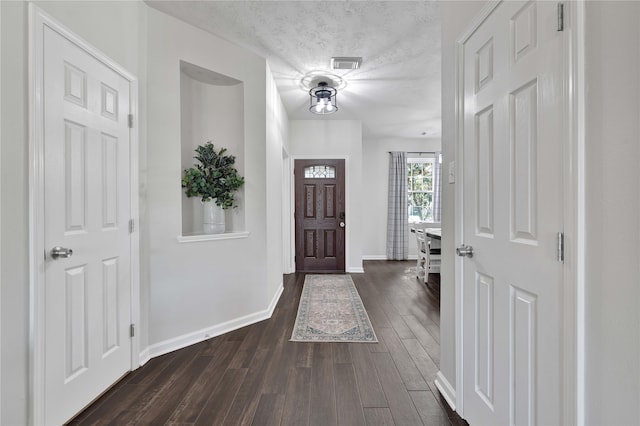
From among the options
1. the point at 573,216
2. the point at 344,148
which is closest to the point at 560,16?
the point at 573,216

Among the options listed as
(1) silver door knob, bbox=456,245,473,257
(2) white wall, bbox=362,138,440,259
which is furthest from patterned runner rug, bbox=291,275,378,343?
(2) white wall, bbox=362,138,440,259

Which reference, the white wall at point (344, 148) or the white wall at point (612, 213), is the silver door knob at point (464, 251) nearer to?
the white wall at point (612, 213)

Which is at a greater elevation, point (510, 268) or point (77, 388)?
point (510, 268)

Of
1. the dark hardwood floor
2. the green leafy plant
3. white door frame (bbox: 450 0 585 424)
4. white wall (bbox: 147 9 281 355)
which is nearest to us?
white door frame (bbox: 450 0 585 424)

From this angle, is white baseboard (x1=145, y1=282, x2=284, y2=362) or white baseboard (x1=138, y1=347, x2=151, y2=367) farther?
white baseboard (x1=145, y1=282, x2=284, y2=362)

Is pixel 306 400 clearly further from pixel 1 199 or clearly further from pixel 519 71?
pixel 519 71

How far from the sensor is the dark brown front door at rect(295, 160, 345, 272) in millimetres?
5344

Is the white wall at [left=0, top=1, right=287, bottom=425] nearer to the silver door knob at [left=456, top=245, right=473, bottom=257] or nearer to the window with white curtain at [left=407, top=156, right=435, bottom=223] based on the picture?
the silver door knob at [left=456, top=245, right=473, bottom=257]

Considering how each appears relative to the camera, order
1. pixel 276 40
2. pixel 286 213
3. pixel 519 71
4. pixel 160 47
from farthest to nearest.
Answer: pixel 286 213 < pixel 276 40 < pixel 160 47 < pixel 519 71

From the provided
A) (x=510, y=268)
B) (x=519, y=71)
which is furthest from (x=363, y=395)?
(x=519, y=71)

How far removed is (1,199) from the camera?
128 cm

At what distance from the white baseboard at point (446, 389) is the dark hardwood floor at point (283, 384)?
42mm

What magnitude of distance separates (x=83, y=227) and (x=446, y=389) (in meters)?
2.27

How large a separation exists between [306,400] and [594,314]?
1.46 meters
